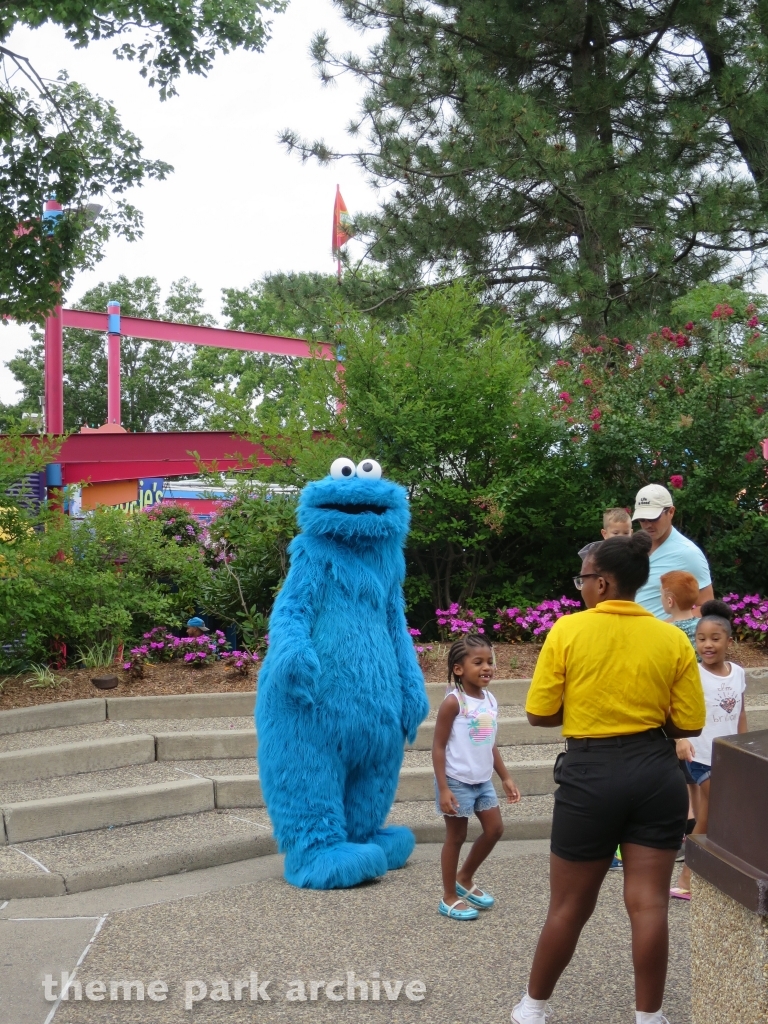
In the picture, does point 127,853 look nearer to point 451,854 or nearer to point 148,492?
point 451,854

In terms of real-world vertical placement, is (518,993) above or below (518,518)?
below

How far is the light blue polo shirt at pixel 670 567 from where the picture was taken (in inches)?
202

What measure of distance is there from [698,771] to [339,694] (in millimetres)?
1652

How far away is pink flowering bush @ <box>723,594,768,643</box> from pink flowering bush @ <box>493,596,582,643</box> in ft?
4.28

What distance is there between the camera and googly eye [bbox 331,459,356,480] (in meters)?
5.14

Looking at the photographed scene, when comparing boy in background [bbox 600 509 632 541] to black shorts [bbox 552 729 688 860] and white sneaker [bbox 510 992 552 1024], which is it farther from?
white sneaker [bbox 510 992 552 1024]

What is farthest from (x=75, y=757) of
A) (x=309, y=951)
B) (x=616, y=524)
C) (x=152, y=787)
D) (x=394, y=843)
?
(x=616, y=524)

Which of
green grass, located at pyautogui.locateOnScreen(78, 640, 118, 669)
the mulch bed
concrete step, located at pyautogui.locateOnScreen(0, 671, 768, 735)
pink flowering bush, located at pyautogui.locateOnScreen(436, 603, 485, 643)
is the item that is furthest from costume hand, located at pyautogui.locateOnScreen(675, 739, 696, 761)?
green grass, located at pyautogui.locateOnScreen(78, 640, 118, 669)

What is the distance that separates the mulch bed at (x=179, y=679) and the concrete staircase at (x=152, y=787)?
275mm

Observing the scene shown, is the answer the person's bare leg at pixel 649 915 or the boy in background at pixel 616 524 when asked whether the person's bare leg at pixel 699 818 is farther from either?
the person's bare leg at pixel 649 915

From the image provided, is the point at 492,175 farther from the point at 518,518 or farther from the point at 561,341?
the point at 518,518

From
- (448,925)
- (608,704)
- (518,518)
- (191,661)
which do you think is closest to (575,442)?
(518,518)

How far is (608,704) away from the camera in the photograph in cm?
308

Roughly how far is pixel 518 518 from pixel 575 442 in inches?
32.9
